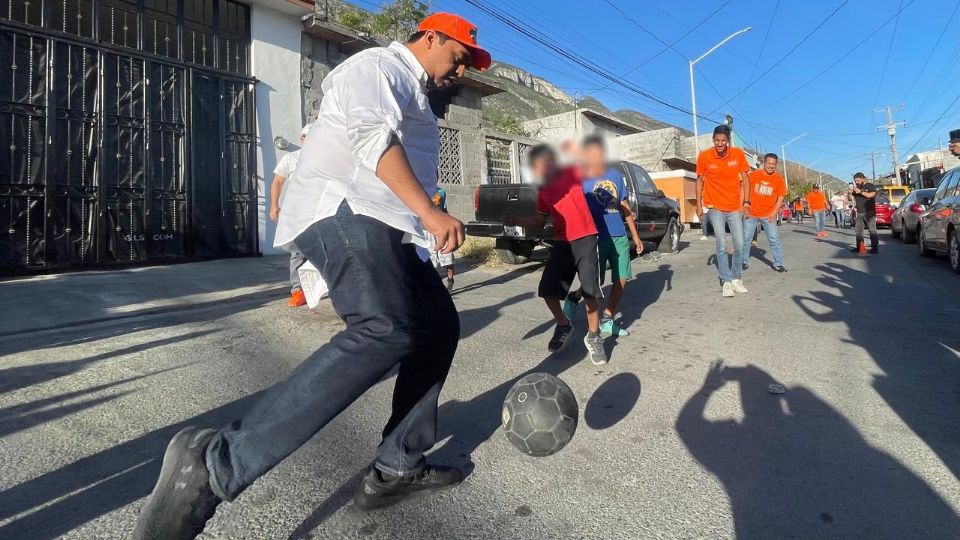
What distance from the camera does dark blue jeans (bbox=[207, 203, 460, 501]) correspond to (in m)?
1.58

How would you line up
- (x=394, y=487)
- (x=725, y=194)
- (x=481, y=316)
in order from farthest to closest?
(x=725, y=194) → (x=481, y=316) → (x=394, y=487)

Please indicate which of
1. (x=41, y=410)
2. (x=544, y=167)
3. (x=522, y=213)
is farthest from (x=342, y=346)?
(x=522, y=213)

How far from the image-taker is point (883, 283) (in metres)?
6.97

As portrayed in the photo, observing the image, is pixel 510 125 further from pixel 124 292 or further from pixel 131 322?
pixel 131 322

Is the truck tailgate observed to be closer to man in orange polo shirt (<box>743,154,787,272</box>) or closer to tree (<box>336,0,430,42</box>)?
man in orange polo shirt (<box>743,154,787,272</box>)

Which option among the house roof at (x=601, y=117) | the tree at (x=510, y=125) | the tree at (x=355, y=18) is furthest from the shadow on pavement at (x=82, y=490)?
the tree at (x=510, y=125)

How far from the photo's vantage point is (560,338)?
4.08 meters

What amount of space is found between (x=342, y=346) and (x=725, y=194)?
6073 millimetres

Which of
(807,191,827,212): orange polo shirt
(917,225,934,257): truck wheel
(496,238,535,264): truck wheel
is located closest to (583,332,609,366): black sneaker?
(496,238,535,264): truck wheel

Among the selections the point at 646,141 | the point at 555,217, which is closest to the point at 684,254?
the point at 555,217

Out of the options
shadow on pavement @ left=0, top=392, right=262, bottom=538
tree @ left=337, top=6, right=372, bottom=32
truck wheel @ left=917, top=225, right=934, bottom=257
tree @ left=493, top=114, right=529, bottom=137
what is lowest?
shadow on pavement @ left=0, top=392, right=262, bottom=538

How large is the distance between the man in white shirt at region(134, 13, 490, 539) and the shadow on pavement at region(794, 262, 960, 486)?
217 centimetres

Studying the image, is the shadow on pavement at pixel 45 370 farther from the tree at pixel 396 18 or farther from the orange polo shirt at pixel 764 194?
the tree at pixel 396 18

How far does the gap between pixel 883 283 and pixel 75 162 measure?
11.4m
